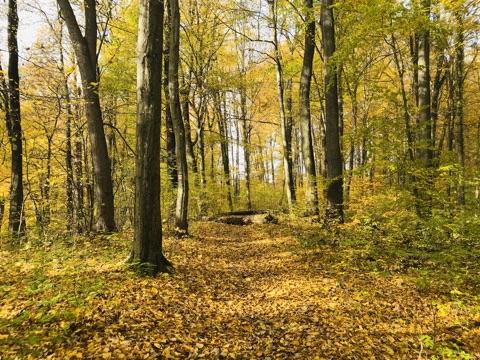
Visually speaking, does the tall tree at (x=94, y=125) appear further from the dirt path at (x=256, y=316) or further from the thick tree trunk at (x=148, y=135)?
the thick tree trunk at (x=148, y=135)

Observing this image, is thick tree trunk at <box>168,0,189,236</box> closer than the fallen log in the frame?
Yes

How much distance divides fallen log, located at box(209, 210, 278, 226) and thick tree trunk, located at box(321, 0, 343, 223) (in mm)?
5219

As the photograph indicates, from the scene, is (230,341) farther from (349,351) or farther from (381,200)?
(381,200)

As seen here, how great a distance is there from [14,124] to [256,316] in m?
10.5

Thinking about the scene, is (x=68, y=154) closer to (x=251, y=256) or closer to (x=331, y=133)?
(x=251, y=256)

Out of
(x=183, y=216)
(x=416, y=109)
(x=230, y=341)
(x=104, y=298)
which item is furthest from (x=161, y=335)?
(x=416, y=109)

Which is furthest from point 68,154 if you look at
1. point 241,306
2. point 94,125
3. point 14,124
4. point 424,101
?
point 424,101

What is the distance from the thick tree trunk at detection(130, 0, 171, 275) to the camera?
6367 mm

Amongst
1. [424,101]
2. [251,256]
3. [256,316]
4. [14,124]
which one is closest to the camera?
[256,316]

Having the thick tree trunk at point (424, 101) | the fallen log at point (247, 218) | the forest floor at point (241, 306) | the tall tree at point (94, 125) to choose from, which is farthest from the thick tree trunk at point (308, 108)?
the tall tree at point (94, 125)

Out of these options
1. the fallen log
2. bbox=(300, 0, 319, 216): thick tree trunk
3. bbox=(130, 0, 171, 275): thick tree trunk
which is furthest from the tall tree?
bbox=(300, 0, 319, 216): thick tree trunk

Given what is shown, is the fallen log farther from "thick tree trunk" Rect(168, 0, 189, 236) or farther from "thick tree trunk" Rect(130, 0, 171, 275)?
"thick tree trunk" Rect(130, 0, 171, 275)

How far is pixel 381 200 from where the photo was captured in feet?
29.6

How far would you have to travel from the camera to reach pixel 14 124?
11.4 m
